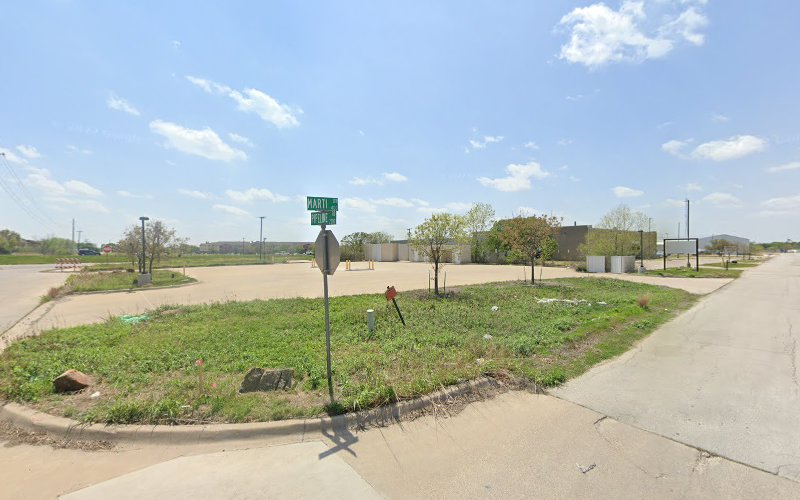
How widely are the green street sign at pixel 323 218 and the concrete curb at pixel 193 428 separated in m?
2.54

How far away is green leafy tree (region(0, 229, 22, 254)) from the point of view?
231 ft

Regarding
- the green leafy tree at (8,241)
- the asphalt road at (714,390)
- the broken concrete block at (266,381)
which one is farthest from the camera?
the green leafy tree at (8,241)

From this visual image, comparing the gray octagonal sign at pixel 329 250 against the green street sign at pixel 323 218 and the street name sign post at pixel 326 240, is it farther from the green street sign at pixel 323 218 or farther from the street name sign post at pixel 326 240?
the green street sign at pixel 323 218

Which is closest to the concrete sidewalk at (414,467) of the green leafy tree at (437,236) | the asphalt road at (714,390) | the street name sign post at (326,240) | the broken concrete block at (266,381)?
the asphalt road at (714,390)

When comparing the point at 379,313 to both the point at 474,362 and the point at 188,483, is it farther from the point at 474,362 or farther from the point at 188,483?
the point at 188,483

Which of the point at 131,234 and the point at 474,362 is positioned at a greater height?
the point at 131,234

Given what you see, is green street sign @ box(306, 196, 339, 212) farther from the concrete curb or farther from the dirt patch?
the dirt patch

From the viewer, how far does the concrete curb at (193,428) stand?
3729 mm

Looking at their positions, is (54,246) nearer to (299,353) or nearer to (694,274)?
(299,353)

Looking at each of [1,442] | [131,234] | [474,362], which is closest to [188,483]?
[1,442]

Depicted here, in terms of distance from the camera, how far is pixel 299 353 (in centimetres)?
636

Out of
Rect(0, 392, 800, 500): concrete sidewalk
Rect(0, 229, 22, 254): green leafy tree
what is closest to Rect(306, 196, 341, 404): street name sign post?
Rect(0, 392, 800, 500): concrete sidewalk

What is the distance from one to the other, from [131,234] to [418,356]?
25.1 meters

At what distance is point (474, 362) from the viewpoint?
5672mm
